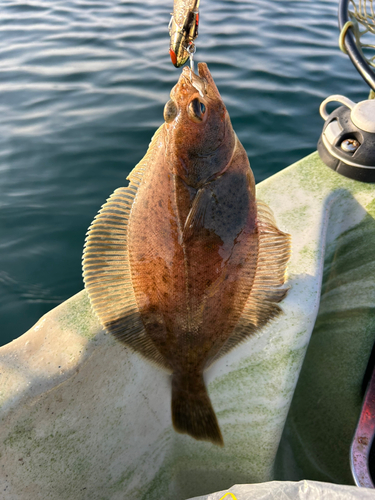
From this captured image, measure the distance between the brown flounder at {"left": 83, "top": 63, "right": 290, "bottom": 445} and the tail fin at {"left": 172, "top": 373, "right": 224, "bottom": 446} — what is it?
0.14 meters

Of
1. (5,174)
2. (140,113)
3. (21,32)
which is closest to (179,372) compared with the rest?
(5,174)

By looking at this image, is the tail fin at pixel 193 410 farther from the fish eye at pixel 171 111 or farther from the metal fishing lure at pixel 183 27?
the metal fishing lure at pixel 183 27

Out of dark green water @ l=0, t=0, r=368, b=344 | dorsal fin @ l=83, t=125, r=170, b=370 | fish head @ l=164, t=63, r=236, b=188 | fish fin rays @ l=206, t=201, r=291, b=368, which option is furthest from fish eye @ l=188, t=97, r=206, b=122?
dark green water @ l=0, t=0, r=368, b=344

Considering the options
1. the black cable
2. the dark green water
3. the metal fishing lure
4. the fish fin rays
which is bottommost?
the dark green water

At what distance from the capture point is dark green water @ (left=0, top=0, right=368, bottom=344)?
3768 mm

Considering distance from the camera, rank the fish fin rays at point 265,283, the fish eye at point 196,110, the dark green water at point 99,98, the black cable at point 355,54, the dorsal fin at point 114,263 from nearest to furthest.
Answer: the fish eye at point 196,110
the dorsal fin at point 114,263
the fish fin rays at point 265,283
the black cable at point 355,54
the dark green water at point 99,98

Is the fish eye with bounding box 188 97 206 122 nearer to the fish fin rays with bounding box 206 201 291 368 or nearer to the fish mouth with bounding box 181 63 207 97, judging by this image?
the fish mouth with bounding box 181 63 207 97

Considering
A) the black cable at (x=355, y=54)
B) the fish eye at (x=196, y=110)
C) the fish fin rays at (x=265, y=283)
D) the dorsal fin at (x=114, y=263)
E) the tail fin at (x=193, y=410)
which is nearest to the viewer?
the fish eye at (x=196, y=110)

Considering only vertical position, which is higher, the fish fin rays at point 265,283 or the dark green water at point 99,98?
the fish fin rays at point 265,283

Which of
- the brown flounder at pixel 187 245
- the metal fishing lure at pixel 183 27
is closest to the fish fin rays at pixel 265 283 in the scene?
the brown flounder at pixel 187 245

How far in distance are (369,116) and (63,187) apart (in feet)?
10.6

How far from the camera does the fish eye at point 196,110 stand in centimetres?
159

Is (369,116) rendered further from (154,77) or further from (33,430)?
(154,77)

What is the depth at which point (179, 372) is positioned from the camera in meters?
1.99
